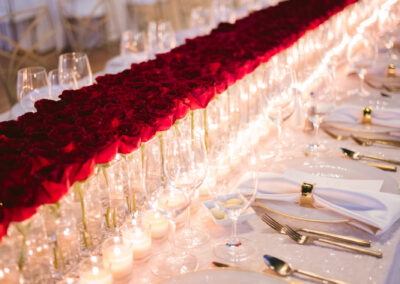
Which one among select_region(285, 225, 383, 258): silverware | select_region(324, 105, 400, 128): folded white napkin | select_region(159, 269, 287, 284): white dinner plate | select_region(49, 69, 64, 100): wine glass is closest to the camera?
select_region(159, 269, 287, 284): white dinner plate

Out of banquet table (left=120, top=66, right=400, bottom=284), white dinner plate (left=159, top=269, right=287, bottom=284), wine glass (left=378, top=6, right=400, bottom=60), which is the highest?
wine glass (left=378, top=6, right=400, bottom=60)

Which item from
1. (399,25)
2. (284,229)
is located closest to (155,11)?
(399,25)

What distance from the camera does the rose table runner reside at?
104cm

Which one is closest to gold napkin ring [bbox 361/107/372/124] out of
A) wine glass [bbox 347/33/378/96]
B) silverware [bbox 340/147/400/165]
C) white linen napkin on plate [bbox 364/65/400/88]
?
silverware [bbox 340/147/400/165]

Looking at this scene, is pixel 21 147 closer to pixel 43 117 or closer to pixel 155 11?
pixel 43 117

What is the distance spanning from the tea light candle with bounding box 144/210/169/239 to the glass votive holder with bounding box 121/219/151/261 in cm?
5

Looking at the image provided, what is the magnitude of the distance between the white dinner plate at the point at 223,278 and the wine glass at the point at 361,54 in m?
1.62

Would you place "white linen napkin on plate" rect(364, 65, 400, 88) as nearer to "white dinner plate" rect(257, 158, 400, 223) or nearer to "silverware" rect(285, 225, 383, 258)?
"white dinner plate" rect(257, 158, 400, 223)

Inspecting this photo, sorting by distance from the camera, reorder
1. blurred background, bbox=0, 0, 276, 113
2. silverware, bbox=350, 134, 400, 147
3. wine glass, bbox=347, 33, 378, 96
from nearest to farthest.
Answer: silverware, bbox=350, 134, 400, 147, wine glass, bbox=347, 33, 378, 96, blurred background, bbox=0, 0, 276, 113

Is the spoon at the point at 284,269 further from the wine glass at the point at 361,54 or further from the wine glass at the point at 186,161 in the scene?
the wine glass at the point at 361,54

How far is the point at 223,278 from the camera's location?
45.4 inches

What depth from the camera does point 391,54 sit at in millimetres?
3104

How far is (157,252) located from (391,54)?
2.37 meters

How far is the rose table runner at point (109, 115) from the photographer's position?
104cm
